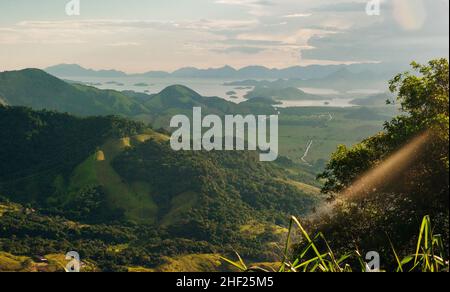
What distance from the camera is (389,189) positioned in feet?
55.3

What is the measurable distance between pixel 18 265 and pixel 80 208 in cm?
5791

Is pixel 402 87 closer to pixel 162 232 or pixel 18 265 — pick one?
pixel 18 265

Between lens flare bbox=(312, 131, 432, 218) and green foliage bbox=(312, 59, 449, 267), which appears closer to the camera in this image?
green foliage bbox=(312, 59, 449, 267)

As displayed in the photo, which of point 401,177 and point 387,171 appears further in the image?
point 387,171

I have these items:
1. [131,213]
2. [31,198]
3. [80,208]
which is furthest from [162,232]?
[31,198]

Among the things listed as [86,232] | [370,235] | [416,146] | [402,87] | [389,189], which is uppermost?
[402,87]

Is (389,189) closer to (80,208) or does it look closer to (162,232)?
(162,232)

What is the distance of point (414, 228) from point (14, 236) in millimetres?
167395

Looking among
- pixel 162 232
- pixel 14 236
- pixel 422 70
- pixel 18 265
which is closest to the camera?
pixel 422 70

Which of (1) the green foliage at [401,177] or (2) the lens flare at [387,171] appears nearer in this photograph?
(1) the green foliage at [401,177]

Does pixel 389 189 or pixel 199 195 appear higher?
pixel 389 189
